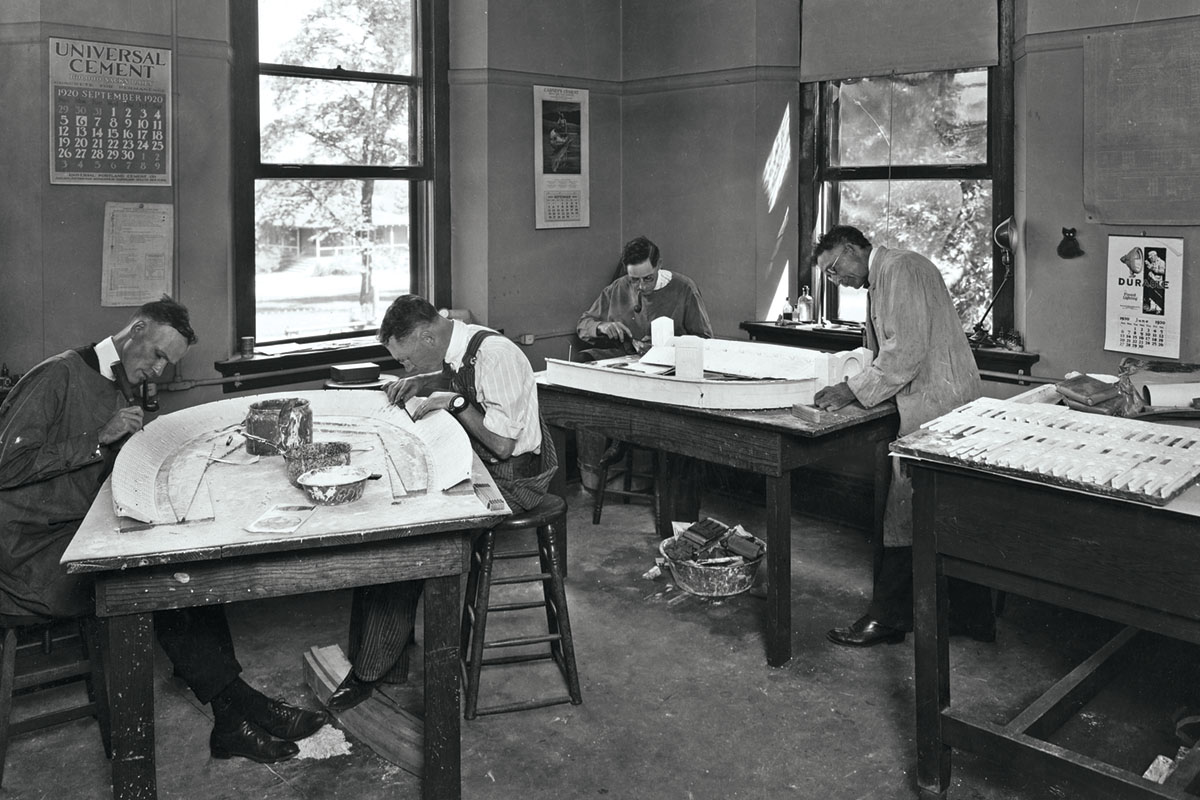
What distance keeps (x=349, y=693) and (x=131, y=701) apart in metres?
1.04

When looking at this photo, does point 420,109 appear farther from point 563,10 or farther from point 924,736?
point 924,736

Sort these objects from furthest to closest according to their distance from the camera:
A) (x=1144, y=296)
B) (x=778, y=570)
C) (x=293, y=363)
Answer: (x=293, y=363) → (x=1144, y=296) → (x=778, y=570)

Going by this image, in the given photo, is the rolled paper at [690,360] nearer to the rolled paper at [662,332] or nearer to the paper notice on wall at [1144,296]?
the rolled paper at [662,332]

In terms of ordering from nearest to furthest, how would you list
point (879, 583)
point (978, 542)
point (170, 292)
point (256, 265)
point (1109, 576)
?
1. point (1109, 576)
2. point (978, 542)
3. point (879, 583)
4. point (170, 292)
5. point (256, 265)

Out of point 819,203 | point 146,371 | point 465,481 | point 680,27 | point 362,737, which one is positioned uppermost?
point 680,27

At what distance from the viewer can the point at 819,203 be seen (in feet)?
19.2

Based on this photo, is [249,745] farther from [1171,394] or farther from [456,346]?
[1171,394]

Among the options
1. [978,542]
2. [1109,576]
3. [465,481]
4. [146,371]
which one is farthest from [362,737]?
[1109,576]

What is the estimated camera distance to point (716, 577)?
4.54 meters

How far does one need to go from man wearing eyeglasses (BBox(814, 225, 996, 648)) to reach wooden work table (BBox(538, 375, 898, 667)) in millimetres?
116

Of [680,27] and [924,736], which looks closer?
[924,736]

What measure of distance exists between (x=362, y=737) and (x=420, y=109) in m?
3.66

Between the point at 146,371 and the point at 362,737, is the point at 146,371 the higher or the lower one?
the higher one

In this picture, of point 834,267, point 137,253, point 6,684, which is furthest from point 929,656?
point 137,253
